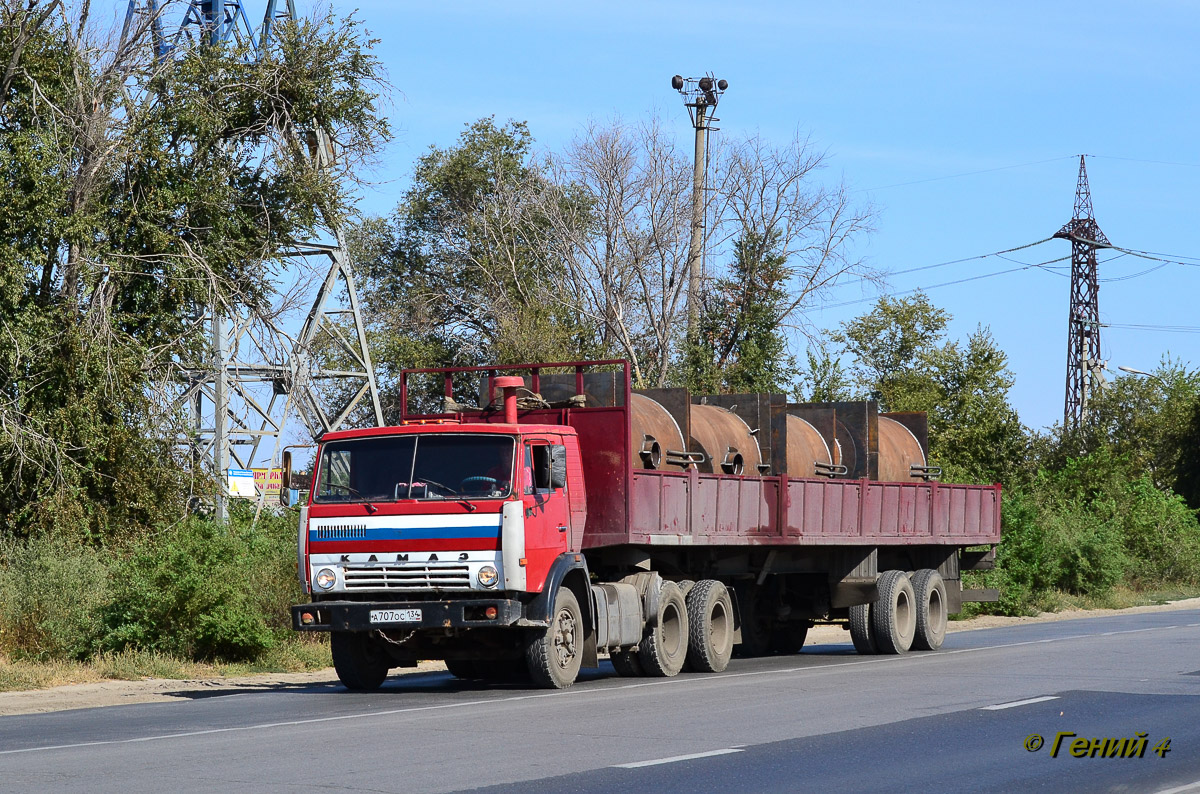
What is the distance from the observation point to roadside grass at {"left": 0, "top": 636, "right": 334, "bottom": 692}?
16406 mm

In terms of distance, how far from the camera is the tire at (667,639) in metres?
16.3

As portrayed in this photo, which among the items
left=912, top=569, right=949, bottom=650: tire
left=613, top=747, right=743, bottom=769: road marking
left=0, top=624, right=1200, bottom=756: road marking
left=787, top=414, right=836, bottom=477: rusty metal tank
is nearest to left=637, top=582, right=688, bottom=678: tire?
left=0, top=624, right=1200, bottom=756: road marking

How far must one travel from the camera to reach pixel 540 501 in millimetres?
14328

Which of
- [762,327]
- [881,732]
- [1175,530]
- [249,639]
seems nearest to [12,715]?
[249,639]

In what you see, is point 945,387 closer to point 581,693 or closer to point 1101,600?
point 1101,600

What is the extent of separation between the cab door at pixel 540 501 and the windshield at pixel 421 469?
0.22m

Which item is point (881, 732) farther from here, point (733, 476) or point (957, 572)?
point (957, 572)

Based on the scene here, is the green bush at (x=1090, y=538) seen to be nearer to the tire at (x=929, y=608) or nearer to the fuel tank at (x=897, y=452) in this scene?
the fuel tank at (x=897, y=452)

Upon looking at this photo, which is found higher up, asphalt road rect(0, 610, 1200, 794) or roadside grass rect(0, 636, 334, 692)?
asphalt road rect(0, 610, 1200, 794)

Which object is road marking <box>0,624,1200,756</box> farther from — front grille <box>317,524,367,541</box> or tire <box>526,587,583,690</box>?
front grille <box>317,524,367,541</box>

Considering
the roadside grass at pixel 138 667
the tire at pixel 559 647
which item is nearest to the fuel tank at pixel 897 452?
the tire at pixel 559 647

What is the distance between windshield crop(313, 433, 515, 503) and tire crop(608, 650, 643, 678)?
3.33m

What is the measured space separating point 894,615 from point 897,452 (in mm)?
2873

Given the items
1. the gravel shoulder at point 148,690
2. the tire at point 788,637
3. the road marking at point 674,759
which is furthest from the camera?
the tire at point 788,637
